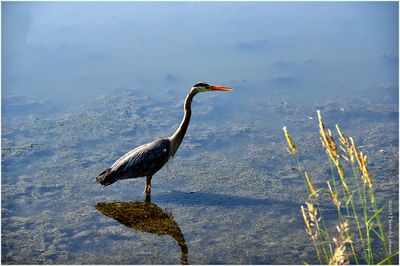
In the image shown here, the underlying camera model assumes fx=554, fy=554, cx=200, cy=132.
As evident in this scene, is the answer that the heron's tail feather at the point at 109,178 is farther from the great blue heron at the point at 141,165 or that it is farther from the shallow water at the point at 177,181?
the shallow water at the point at 177,181

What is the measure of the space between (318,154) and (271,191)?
3.52ft

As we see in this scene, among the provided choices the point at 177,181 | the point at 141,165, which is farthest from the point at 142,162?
the point at 177,181

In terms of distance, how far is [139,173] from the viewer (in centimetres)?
602

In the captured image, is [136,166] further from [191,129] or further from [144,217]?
[191,129]

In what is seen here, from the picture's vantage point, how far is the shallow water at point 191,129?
541 centimetres

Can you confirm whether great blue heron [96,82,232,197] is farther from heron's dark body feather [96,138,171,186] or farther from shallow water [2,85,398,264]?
shallow water [2,85,398,264]

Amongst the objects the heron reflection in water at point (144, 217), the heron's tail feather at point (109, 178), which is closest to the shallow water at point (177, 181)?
the heron reflection in water at point (144, 217)

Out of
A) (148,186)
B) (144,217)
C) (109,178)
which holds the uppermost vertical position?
(109,178)

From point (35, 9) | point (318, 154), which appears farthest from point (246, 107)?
point (35, 9)

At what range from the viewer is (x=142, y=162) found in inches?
237

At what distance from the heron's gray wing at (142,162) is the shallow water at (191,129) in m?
0.30

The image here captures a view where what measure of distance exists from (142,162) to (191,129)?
5.66 feet

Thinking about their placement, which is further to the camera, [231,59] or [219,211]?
[231,59]

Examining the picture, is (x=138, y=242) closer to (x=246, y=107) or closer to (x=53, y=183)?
(x=53, y=183)
